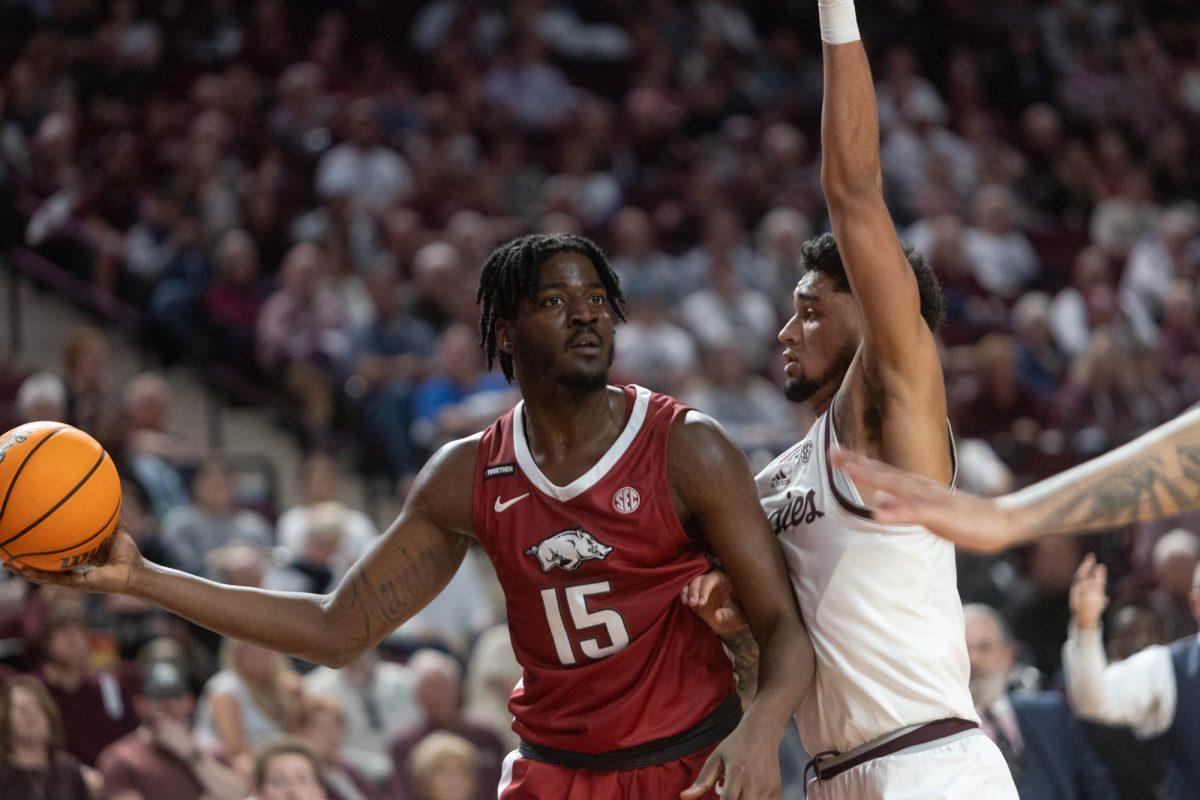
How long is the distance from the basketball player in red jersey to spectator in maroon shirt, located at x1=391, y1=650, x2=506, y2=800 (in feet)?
11.3

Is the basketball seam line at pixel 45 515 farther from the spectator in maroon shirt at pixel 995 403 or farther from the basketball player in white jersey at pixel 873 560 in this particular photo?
the spectator in maroon shirt at pixel 995 403

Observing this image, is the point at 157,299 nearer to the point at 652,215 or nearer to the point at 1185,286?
the point at 652,215

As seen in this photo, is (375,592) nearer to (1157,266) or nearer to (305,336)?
(305,336)

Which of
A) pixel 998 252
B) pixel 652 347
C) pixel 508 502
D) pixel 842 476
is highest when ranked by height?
pixel 998 252

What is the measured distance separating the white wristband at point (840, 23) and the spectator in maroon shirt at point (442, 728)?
15.5ft

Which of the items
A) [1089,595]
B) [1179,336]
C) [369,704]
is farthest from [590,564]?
[1179,336]

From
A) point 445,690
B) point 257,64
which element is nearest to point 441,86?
point 257,64

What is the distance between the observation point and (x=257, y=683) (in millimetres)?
7465

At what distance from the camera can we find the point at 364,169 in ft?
40.2

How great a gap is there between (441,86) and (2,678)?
27.2 feet

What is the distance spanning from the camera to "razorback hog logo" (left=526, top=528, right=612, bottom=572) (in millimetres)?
3900

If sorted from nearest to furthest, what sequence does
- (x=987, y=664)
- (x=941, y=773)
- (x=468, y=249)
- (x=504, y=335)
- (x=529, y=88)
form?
(x=941, y=773) < (x=504, y=335) < (x=987, y=664) < (x=468, y=249) < (x=529, y=88)

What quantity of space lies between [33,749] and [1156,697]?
176 inches

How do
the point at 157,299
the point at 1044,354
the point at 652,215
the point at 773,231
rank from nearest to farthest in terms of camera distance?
the point at 157,299 → the point at 1044,354 → the point at 773,231 → the point at 652,215
